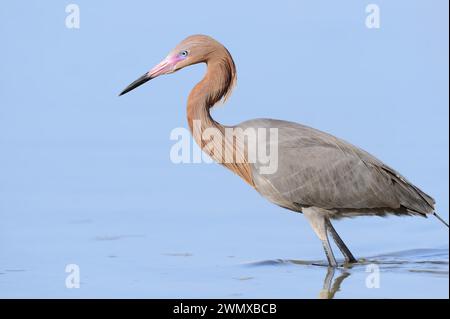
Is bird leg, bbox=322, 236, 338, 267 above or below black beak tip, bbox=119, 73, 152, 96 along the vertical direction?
below

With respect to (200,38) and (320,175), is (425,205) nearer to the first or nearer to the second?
(320,175)

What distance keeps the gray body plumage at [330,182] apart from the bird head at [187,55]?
0.74m

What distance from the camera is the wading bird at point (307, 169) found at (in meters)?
9.55

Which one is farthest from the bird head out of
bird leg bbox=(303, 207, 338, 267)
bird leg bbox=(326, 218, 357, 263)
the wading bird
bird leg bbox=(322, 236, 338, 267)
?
bird leg bbox=(322, 236, 338, 267)

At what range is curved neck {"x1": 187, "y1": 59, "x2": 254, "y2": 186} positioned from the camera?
32.0 feet

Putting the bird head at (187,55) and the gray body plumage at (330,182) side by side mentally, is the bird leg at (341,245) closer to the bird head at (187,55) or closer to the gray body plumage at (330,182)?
the gray body plumage at (330,182)

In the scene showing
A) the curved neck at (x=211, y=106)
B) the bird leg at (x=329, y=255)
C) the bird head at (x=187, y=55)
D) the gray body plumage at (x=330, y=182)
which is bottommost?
the bird leg at (x=329, y=255)

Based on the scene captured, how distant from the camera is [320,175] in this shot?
31.7 ft

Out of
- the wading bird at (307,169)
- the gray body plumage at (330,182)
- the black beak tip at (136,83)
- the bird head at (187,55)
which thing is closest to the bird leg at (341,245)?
the wading bird at (307,169)

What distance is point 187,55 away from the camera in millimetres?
9844

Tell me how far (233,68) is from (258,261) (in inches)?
71.2

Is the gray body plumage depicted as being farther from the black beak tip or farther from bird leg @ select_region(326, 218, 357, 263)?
the black beak tip

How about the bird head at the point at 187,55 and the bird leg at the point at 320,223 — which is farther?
the bird head at the point at 187,55

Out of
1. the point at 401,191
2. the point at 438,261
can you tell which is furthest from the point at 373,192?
the point at 438,261
